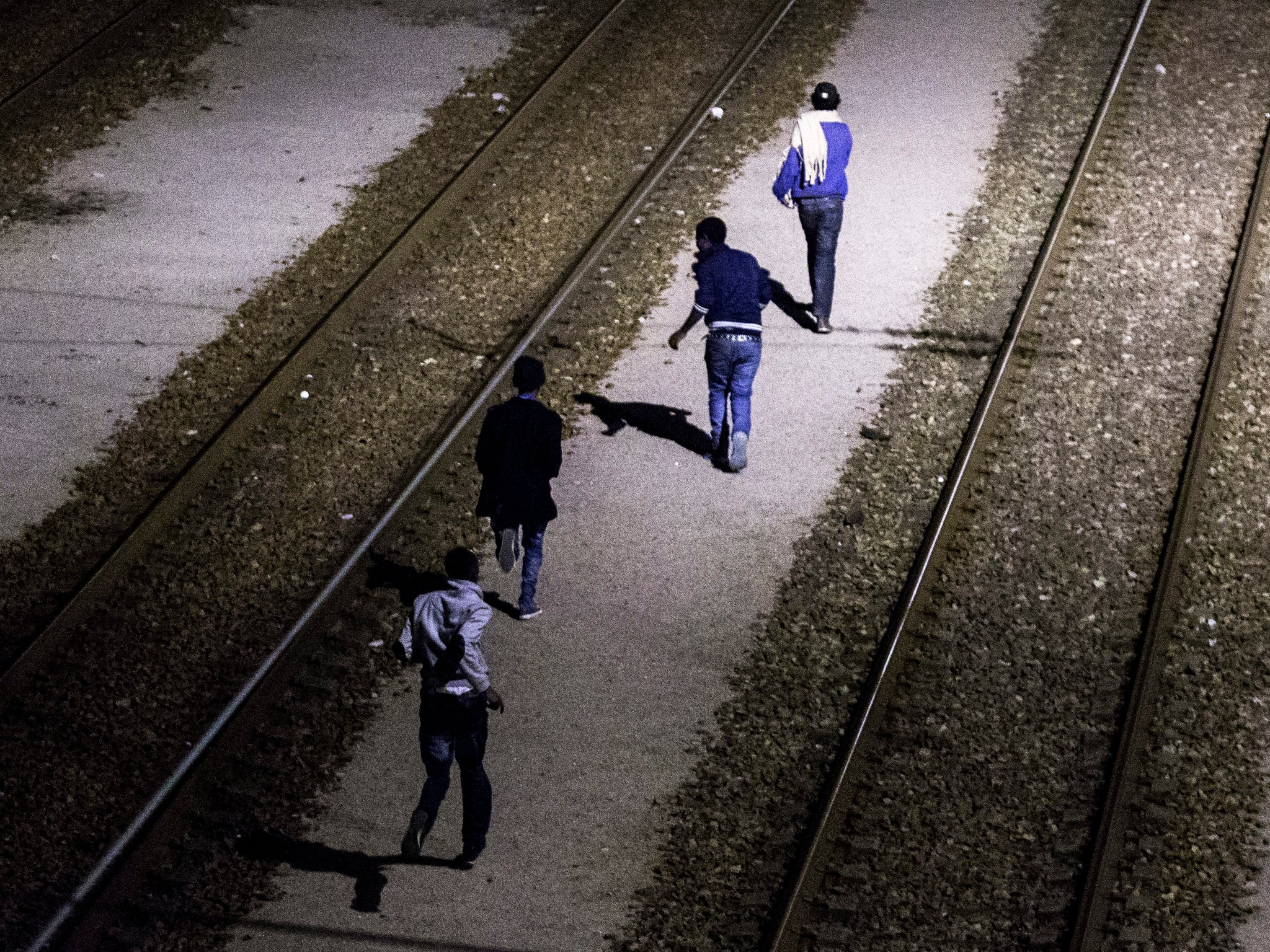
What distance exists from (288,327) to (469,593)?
6.00 m

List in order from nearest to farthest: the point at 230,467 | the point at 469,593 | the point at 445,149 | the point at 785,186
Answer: the point at 469,593, the point at 230,467, the point at 785,186, the point at 445,149

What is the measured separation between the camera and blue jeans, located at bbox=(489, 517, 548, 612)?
9.41m

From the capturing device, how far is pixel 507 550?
9.24 metres

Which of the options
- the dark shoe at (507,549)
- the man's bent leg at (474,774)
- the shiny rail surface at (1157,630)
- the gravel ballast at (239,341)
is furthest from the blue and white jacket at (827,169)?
the man's bent leg at (474,774)

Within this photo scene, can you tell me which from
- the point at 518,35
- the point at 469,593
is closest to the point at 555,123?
the point at 518,35

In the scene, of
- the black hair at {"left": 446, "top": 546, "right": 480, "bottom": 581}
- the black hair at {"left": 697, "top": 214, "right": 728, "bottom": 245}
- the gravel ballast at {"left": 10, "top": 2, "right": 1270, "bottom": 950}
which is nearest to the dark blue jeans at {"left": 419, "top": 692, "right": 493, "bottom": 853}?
the black hair at {"left": 446, "top": 546, "right": 480, "bottom": 581}

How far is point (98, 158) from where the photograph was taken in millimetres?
15852

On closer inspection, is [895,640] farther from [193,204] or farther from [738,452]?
[193,204]

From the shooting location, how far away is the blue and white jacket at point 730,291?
1060cm

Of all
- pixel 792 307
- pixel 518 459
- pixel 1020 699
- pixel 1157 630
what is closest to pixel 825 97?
pixel 792 307

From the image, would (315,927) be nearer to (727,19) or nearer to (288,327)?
(288,327)

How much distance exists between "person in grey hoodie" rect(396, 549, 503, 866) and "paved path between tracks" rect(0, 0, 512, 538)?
429 centimetres

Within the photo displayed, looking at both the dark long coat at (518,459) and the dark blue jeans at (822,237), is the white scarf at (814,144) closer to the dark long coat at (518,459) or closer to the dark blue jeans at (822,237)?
the dark blue jeans at (822,237)

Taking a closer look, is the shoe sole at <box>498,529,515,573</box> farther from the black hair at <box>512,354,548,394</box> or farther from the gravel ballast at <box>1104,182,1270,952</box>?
the gravel ballast at <box>1104,182,1270,952</box>
